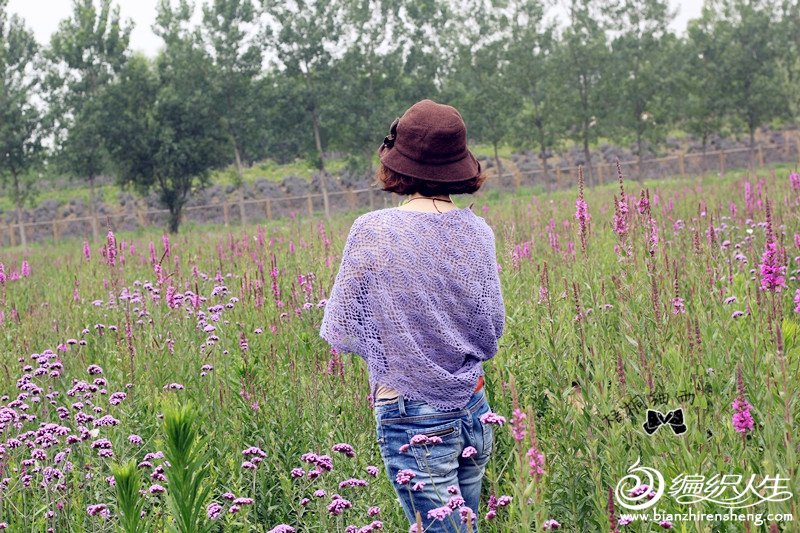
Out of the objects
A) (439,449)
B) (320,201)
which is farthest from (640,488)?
(320,201)

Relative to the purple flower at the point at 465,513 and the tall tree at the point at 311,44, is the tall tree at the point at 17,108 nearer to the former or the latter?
the tall tree at the point at 311,44

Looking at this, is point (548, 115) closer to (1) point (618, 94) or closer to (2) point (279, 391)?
(1) point (618, 94)

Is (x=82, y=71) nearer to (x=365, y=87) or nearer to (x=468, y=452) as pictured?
(x=365, y=87)

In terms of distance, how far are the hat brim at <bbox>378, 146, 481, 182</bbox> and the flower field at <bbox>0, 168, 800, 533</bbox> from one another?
0.88 metres

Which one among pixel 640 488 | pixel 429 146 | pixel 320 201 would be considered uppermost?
pixel 429 146

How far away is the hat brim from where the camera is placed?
2.99 meters

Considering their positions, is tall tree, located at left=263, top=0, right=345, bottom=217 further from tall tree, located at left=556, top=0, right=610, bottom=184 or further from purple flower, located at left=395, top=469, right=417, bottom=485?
purple flower, located at left=395, top=469, right=417, bottom=485

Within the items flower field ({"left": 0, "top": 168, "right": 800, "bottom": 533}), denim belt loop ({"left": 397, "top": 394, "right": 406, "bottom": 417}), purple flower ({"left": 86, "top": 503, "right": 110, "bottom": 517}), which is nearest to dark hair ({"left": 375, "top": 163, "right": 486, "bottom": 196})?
denim belt loop ({"left": 397, "top": 394, "right": 406, "bottom": 417})

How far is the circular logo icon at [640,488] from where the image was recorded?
271cm

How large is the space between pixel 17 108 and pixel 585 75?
25457 mm

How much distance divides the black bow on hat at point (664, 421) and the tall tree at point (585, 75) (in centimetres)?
3723

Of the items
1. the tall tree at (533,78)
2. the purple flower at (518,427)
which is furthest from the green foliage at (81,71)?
the purple flower at (518,427)

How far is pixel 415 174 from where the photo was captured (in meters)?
2.98

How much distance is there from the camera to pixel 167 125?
3353cm
